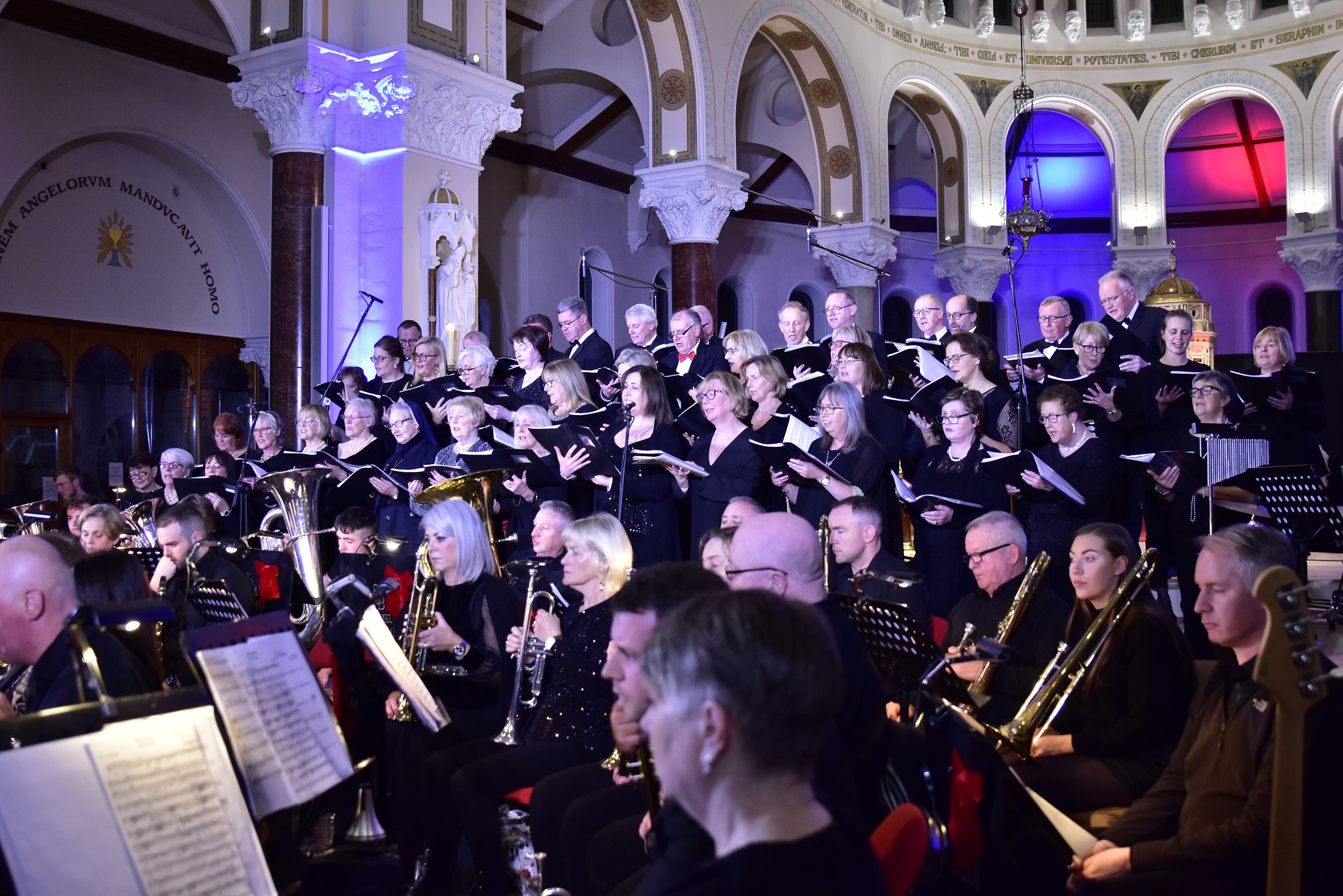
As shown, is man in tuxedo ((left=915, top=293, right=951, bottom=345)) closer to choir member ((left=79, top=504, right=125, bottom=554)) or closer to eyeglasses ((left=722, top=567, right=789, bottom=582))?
eyeglasses ((left=722, top=567, right=789, bottom=582))

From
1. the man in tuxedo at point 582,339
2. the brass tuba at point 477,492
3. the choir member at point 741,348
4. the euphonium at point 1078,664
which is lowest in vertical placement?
the euphonium at point 1078,664

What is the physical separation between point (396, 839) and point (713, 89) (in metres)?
11.0

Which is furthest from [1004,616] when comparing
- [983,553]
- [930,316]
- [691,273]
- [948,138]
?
[948,138]

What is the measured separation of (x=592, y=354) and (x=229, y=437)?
2.80 meters

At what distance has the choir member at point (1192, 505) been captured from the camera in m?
5.86

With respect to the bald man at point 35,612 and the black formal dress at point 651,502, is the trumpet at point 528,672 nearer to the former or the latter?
the bald man at point 35,612

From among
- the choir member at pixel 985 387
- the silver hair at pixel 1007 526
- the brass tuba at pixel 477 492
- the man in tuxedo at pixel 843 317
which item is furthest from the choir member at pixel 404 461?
the silver hair at pixel 1007 526

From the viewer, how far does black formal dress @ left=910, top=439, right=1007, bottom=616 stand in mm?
5289

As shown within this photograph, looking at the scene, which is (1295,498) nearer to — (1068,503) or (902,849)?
(1068,503)

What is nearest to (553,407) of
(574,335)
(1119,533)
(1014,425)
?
(574,335)

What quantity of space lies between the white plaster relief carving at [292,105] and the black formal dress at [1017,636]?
24.6 ft

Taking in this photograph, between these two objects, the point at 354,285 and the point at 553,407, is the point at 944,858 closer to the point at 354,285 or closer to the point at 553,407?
the point at 553,407

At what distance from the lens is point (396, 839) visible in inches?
156

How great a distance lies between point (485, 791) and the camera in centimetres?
363
